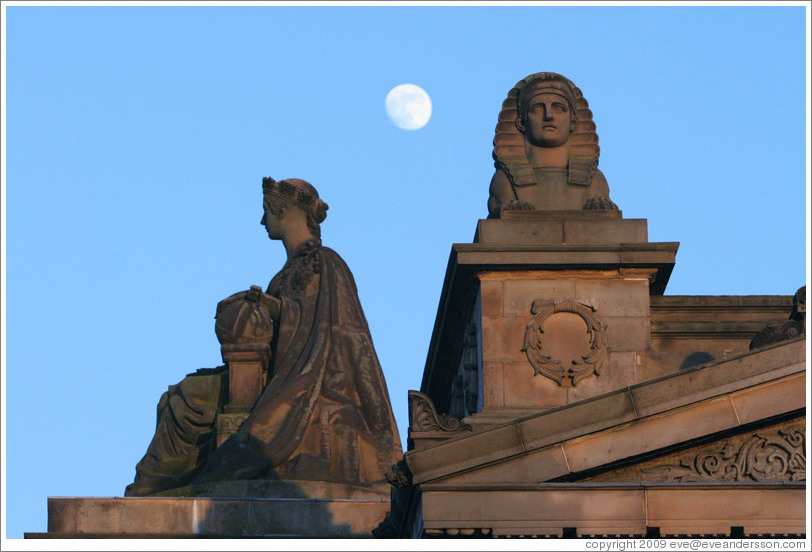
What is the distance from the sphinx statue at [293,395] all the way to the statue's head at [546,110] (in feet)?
10.8

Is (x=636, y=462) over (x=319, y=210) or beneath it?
beneath

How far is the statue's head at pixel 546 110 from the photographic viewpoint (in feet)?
116

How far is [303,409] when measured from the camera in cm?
3225

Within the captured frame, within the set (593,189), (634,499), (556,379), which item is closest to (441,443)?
(634,499)

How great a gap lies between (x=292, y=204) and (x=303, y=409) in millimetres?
3763

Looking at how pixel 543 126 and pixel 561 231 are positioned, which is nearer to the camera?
pixel 561 231

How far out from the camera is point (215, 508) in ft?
100

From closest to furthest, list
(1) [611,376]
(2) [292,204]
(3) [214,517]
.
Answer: (3) [214,517] → (1) [611,376] → (2) [292,204]

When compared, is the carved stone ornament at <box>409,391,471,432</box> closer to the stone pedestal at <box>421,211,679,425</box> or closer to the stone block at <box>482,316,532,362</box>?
the stone pedestal at <box>421,211,679,425</box>

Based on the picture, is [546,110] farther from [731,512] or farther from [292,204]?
[731,512]

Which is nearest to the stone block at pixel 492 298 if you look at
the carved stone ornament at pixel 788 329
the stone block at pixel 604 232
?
the stone block at pixel 604 232

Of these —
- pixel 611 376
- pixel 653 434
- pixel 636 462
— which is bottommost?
pixel 636 462

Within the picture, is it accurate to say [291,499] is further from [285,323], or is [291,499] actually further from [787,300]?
[787,300]

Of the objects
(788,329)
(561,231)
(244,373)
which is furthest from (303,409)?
(788,329)
